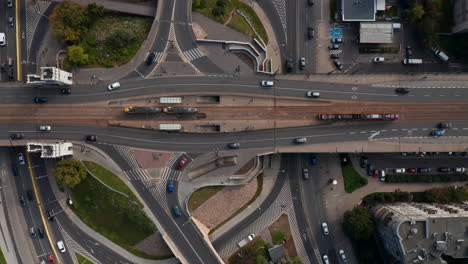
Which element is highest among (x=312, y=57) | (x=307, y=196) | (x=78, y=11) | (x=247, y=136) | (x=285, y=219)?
(x=78, y=11)

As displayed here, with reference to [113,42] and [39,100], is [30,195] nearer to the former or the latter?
[39,100]

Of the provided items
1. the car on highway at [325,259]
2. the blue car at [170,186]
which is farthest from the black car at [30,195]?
the car on highway at [325,259]

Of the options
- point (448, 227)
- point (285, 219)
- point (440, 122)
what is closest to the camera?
point (448, 227)

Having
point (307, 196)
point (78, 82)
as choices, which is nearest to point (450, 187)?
point (307, 196)

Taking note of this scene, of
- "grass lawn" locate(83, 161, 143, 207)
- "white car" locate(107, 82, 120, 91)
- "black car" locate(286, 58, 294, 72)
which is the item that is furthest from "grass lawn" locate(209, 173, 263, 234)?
"white car" locate(107, 82, 120, 91)

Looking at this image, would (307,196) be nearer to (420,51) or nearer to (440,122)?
(440,122)

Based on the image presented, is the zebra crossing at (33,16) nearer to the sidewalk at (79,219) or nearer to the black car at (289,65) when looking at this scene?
the sidewalk at (79,219)

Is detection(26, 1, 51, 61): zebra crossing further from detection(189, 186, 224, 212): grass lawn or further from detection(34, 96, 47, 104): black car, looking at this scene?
detection(189, 186, 224, 212): grass lawn
